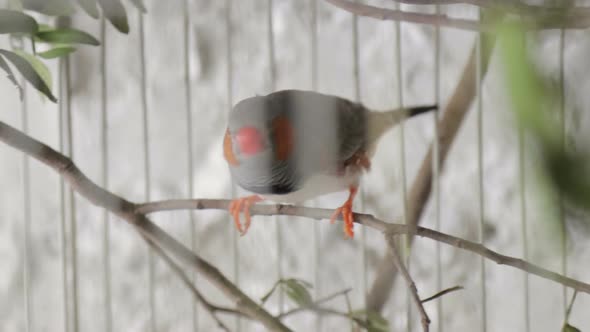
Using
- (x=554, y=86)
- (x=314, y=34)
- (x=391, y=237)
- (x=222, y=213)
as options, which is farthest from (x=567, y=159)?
(x=222, y=213)

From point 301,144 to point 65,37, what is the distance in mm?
177

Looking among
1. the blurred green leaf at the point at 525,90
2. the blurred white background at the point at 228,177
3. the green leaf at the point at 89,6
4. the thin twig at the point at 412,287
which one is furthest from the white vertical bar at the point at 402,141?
the blurred green leaf at the point at 525,90

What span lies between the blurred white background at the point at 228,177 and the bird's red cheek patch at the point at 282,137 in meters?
0.09

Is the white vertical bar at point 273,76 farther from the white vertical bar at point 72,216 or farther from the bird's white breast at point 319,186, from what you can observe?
the white vertical bar at point 72,216

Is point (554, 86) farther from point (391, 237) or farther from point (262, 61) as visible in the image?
point (262, 61)

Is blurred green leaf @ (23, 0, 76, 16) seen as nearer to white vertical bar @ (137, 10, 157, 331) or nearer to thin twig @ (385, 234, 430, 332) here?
white vertical bar @ (137, 10, 157, 331)

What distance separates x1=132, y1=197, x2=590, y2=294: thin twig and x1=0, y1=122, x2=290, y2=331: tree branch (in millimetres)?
15

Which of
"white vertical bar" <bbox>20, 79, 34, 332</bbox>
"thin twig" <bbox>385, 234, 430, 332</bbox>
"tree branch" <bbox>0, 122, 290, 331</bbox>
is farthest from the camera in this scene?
"white vertical bar" <bbox>20, 79, 34, 332</bbox>

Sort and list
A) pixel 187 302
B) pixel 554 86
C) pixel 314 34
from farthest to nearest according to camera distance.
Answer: pixel 187 302
pixel 314 34
pixel 554 86

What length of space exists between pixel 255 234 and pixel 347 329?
0.12 meters

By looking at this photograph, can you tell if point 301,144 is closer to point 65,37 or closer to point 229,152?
point 229,152

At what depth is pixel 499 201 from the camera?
52 centimetres

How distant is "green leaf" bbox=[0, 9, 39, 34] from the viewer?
0.34 meters

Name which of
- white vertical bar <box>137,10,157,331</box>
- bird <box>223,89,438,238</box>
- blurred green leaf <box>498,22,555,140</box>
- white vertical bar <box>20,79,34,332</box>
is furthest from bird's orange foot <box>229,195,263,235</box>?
blurred green leaf <box>498,22,555,140</box>
